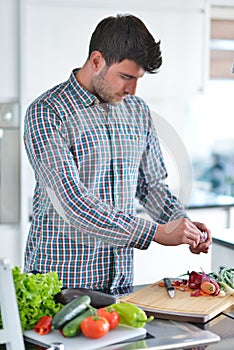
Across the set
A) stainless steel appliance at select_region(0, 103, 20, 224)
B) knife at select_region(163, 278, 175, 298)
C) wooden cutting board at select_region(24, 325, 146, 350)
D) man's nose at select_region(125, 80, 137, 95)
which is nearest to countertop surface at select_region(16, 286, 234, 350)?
wooden cutting board at select_region(24, 325, 146, 350)

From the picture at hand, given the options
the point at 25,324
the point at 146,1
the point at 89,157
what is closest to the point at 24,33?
the point at 146,1

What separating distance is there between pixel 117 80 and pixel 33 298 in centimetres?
81

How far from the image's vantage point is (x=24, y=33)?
3.42 m

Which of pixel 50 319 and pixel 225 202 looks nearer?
pixel 50 319

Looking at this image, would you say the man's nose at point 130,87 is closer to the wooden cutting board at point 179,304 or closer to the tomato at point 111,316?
the wooden cutting board at point 179,304

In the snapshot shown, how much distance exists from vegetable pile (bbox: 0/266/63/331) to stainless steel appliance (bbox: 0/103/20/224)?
184 cm

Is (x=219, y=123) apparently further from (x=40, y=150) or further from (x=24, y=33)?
(x=40, y=150)

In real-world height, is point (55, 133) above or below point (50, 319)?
above

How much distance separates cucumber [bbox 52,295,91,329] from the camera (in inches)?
63.8

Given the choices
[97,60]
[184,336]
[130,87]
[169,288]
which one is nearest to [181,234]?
[169,288]

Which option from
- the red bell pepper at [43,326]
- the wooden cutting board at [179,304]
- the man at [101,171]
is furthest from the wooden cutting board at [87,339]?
the man at [101,171]

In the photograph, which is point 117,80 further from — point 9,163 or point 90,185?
point 9,163

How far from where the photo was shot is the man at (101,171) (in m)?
2.08

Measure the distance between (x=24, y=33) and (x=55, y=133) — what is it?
141 centimetres
